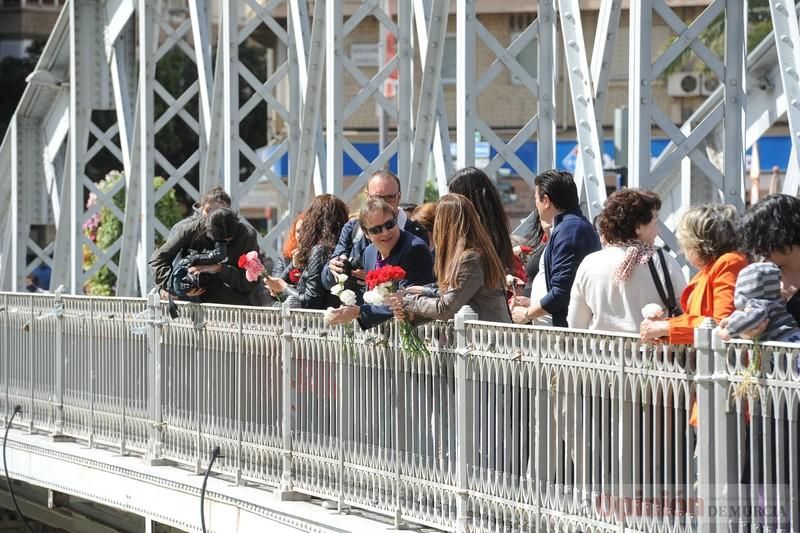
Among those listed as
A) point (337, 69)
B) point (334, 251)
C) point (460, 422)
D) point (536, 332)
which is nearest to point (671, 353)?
point (536, 332)

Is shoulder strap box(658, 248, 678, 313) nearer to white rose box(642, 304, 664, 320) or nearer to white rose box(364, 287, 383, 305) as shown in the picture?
white rose box(642, 304, 664, 320)

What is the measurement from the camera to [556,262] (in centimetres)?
885

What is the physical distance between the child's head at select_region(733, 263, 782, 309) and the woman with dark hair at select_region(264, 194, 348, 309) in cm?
413

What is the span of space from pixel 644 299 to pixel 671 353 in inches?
52.6

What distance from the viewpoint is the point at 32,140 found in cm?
2338

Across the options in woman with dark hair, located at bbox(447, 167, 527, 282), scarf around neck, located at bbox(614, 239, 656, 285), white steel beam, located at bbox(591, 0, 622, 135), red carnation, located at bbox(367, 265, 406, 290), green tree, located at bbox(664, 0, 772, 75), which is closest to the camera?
scarf around neck, located at bbox(614, 239, 656, 285)

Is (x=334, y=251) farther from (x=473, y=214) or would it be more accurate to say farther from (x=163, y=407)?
(x=163, y=407)

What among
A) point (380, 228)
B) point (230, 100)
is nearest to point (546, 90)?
point (380, 228)

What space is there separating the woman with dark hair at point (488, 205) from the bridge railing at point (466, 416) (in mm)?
633

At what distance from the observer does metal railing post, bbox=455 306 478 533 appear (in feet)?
26.1

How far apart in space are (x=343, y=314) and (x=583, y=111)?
10.3 feet

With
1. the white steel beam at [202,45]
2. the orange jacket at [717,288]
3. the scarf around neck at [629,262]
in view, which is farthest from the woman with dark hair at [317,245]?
the white steel beam at [202,45]

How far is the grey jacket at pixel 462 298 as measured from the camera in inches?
318

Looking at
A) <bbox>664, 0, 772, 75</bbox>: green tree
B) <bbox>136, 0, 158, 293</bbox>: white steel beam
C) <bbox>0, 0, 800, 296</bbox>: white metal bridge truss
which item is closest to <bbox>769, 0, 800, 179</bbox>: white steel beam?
<bbox>0, 0, 800, 296</bbox>: white metal bridge truss
